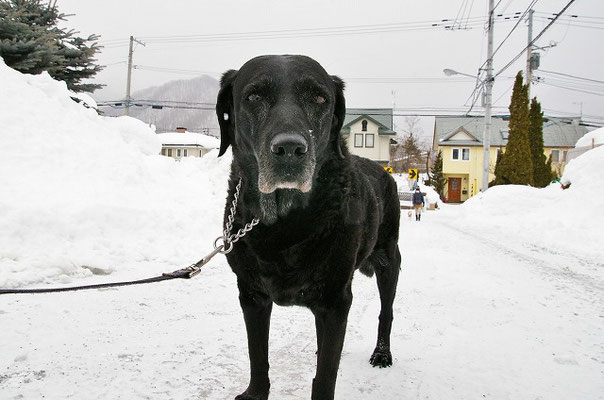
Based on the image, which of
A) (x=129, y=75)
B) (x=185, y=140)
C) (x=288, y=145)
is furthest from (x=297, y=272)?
→ (x=185, y=140)

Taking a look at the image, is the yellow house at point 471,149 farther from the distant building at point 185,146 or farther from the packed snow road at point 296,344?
the packed snow road at point 296,344

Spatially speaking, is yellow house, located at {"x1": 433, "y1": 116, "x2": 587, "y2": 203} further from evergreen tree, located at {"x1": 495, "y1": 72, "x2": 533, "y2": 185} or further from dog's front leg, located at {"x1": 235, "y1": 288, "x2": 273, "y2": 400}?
dog's front leg, located at {"x1": 235, "y1": 288, "x2": 273, "y2": 400}

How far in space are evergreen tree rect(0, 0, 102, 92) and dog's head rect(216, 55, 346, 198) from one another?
401 inches

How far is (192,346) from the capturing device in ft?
11.0

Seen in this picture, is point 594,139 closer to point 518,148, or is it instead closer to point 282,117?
point 518,148

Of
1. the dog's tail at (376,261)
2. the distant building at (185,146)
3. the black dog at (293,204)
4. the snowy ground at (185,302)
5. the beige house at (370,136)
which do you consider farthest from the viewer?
the distant building at (185,146)

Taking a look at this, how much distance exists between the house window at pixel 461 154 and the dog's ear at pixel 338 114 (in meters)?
51.6

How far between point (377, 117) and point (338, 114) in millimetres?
52825

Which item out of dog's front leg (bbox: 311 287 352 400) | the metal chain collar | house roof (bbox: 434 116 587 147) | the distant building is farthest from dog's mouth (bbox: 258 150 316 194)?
the distant building

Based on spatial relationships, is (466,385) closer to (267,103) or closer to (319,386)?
(319,386)

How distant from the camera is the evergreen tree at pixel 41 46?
10.2m

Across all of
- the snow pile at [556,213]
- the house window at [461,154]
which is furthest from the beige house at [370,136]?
the snow pile at [556,213]

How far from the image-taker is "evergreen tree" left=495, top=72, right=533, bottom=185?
26.1 meters

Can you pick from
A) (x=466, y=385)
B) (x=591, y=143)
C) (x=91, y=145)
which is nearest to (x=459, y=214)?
(x=591, y=143)
